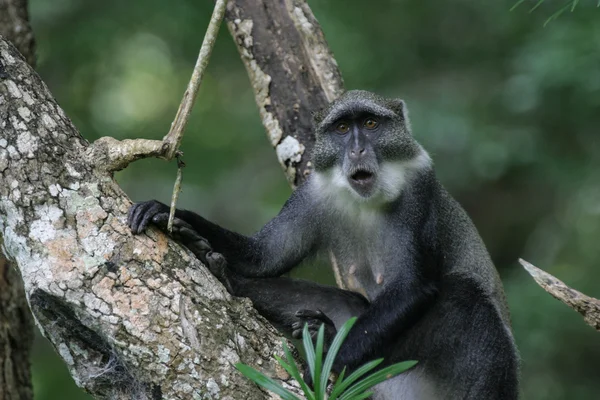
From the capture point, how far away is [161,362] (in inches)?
138

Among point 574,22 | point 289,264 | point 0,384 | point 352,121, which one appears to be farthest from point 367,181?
point 574,22

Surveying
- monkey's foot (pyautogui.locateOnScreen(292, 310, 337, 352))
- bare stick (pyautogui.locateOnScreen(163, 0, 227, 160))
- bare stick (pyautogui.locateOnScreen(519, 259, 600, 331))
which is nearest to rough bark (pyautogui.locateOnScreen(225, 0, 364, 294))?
monkey's foot (pyautogui.locateOnScreen(292, 310, 337, 352))

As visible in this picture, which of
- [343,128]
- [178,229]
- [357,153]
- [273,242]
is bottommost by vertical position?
[178,229]

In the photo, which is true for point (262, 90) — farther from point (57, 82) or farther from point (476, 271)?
point (57, 82)

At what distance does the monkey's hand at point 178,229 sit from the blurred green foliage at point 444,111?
422 centimetres

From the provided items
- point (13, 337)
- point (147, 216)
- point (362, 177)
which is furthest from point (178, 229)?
point (13, 337)

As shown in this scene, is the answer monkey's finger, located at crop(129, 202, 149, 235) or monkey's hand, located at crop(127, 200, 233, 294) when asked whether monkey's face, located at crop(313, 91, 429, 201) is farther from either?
monkey's finger, located at crop(129, 202, 149, 235)

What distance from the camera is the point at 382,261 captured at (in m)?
5.18

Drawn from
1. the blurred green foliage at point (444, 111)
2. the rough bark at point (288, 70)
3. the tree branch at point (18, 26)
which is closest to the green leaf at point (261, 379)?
the rough bark at point (288, 70)

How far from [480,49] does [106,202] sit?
24.1 ft

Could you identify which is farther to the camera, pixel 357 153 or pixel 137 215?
pixel 357 153

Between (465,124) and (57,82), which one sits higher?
(57,82)

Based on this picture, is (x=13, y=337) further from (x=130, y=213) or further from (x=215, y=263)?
(x=130, y=213)

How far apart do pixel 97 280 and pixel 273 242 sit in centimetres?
182
